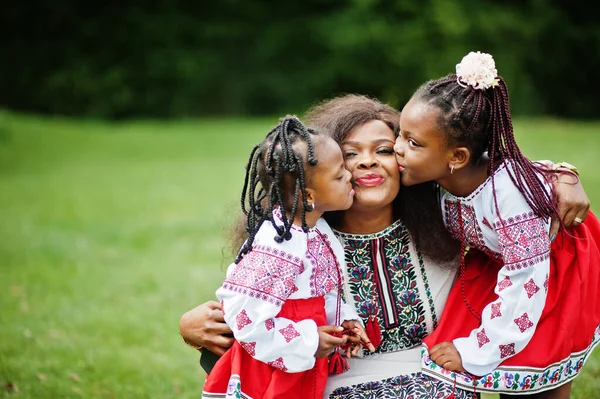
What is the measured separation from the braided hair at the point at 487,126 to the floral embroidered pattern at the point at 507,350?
0.52 metres

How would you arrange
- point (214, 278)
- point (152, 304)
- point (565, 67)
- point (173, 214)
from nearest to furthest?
point (152, 304) < point (214, 278) < point (173, 214) < point (565, 67)

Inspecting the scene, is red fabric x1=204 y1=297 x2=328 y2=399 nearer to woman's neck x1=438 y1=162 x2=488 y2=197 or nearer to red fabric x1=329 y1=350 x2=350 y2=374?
red fabric x1=329 y1=350 x2=350 y2=374

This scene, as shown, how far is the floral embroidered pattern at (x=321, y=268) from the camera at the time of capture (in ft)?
8.51

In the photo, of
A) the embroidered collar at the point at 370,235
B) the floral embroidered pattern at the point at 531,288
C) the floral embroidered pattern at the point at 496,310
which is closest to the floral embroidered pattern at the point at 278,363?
the embroidered collar at the point at 370,235

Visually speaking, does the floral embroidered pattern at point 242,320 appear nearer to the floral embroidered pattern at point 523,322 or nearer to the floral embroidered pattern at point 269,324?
the floral embroidered pattern at point 269,324

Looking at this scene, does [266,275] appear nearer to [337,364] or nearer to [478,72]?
[337,364]

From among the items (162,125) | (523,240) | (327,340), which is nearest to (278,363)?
(327,340)

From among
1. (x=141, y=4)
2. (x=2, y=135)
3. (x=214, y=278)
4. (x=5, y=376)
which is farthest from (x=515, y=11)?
(x=5, y=376)

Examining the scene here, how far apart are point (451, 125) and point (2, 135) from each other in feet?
47.0

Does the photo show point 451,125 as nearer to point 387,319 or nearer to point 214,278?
point 387,319

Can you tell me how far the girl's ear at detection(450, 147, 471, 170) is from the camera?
→ 107 inches

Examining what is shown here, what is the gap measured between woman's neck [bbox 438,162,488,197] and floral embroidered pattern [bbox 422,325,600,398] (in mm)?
711

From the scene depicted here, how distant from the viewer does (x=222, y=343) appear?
9.01 feet

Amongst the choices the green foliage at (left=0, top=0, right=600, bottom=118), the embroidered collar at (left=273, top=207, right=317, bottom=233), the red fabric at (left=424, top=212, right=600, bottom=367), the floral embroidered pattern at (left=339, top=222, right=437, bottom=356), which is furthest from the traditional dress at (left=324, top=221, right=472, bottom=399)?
the green foliage at (left=0, top=0, right=600, bottom=118)
